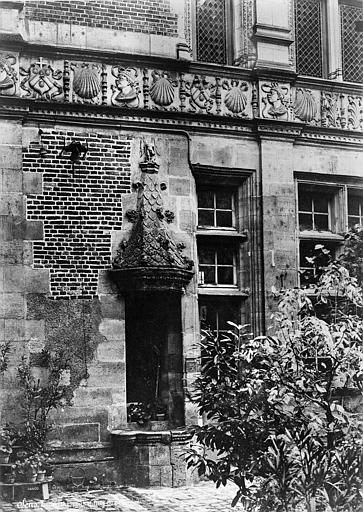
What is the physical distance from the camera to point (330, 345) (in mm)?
6754

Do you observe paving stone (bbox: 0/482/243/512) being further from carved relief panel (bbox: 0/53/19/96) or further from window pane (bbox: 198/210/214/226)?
carved relief panel (bbox: 0/53/19/96)

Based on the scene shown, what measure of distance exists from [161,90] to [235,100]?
1.23m

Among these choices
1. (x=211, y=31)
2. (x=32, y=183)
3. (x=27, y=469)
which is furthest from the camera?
(x=211, y=31)

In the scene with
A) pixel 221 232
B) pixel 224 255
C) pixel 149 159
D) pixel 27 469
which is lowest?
pixel 27 469

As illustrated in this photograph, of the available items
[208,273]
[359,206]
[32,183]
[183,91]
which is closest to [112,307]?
[208,273]

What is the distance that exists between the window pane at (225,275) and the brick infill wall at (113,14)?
141 inches

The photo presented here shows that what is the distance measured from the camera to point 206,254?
12.7 meters

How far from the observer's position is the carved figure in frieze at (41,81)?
11336mm

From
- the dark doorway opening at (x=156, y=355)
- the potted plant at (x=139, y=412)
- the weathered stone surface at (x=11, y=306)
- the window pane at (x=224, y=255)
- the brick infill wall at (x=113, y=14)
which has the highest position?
the brick infill wall at (x=113, y=14)

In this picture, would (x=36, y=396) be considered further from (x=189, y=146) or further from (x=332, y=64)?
(x=332, y=64)

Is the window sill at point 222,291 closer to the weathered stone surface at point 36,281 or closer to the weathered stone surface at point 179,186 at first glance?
the weathered stone surface at point 179,186

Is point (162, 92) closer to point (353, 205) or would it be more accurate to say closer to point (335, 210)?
point (335, 210)

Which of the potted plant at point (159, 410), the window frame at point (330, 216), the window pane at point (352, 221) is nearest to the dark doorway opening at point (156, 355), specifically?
the potted plant at point (159, 410)

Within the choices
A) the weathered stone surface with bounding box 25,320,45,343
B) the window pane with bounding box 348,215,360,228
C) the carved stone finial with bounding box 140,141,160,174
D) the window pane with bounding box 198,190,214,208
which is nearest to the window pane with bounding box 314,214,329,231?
the window pane with bounding box 348,215,360,228
